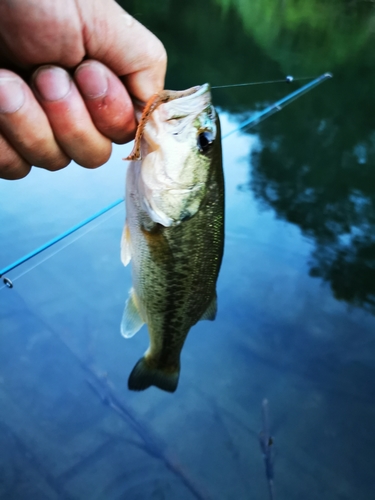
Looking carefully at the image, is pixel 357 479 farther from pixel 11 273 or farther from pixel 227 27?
pixel 227 27

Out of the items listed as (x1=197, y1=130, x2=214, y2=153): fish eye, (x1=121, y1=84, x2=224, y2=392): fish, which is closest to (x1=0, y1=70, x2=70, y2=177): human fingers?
(x1=121, y1=84, x2=224, y2=392): fish

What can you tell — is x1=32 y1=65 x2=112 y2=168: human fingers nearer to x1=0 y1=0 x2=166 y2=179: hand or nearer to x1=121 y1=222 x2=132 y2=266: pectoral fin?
x1=0 y1=0 x2=166 y2=179: hand

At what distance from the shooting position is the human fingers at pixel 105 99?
3.37 feet

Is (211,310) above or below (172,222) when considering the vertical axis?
below

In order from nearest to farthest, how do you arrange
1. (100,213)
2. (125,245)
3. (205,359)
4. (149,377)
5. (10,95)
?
(10,95), (125,245), (149,377), (205,359), (100,213)

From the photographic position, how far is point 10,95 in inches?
38.9

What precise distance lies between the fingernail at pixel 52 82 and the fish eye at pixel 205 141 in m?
0.37

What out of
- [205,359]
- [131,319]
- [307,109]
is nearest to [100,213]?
[205,359]

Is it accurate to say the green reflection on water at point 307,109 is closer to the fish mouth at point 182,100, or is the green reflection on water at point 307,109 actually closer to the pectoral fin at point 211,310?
the pectoral fin at point 211,310

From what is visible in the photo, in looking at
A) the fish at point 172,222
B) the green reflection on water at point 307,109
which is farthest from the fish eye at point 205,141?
the green reflection on water at point 307,109

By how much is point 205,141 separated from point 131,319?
0.77 meters

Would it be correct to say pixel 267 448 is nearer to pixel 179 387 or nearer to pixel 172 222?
pixel 179 387

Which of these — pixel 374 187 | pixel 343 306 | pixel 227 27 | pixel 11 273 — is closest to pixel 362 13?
pixel 227 27

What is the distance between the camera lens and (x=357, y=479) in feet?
7.25
